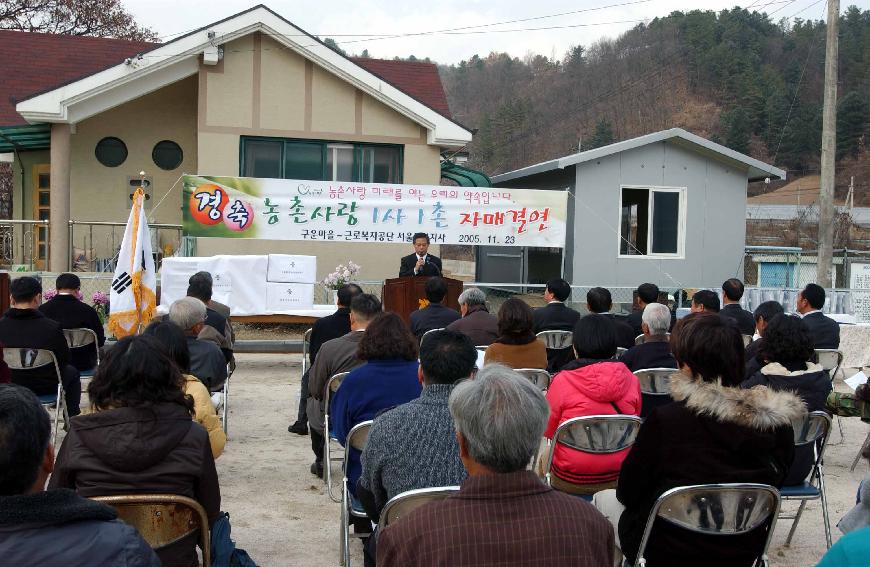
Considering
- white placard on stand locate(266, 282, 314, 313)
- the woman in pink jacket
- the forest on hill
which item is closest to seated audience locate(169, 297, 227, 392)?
the woman in pink jacket

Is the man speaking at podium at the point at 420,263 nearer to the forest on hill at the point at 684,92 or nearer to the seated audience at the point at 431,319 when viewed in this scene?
the seated audience at the point at 431,319

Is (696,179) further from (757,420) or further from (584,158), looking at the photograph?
(757,420)

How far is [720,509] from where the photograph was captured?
3178mm

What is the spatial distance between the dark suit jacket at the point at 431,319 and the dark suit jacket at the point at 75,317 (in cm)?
275

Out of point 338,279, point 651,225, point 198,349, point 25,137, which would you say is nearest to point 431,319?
point 198,349

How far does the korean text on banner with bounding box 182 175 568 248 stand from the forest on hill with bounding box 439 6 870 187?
4308cm

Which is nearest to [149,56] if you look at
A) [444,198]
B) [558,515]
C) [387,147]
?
[387,147]

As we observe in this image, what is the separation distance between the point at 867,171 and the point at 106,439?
2401 inches

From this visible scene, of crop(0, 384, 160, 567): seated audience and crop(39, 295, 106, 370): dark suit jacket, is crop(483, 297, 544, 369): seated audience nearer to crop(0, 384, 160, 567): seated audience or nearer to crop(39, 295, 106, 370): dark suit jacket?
crop(39, 295, 106, 370): dark suit jacket

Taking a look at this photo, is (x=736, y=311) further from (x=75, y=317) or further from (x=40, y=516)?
(x=40, y=516)

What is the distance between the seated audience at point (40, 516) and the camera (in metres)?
1.90

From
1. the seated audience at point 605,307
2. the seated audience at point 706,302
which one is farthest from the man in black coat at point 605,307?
the seated audience at point 706,302

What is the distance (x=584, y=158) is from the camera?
14266 mm

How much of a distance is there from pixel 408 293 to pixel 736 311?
395cm
